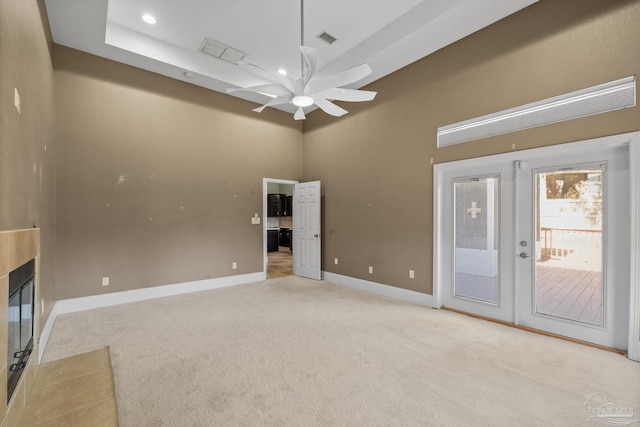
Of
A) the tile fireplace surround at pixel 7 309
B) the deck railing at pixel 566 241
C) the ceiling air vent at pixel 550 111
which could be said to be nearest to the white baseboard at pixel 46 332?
the tile fireplace surround at pixel 7 309

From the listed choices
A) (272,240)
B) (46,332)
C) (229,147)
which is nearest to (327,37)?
(229,147)

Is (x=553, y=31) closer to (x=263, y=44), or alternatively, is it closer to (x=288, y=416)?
(x=263, y=44)

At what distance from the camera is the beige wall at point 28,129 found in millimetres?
1873

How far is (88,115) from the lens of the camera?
425cm

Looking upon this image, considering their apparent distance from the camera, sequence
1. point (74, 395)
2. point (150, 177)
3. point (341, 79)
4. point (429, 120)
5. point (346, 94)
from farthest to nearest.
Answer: point (150, 177), point (429, 120), point (346, 94), point (341, 79), point (74, 395)

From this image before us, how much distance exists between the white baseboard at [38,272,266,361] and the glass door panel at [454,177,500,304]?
3.95 meters

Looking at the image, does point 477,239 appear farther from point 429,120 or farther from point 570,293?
point 429,120

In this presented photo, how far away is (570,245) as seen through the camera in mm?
3199

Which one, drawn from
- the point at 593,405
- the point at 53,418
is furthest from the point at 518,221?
the point at 53,418

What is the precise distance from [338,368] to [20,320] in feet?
8.17

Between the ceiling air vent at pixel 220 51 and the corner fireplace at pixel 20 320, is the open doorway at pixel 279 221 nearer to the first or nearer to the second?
the ceiling air vent at pixel 220 51

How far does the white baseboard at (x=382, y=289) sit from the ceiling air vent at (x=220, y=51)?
14.3 feet

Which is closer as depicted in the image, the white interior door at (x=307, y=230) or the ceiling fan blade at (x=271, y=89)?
the ceiling fan blade at (x=271, y=89)

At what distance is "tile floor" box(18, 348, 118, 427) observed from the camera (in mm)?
1932
